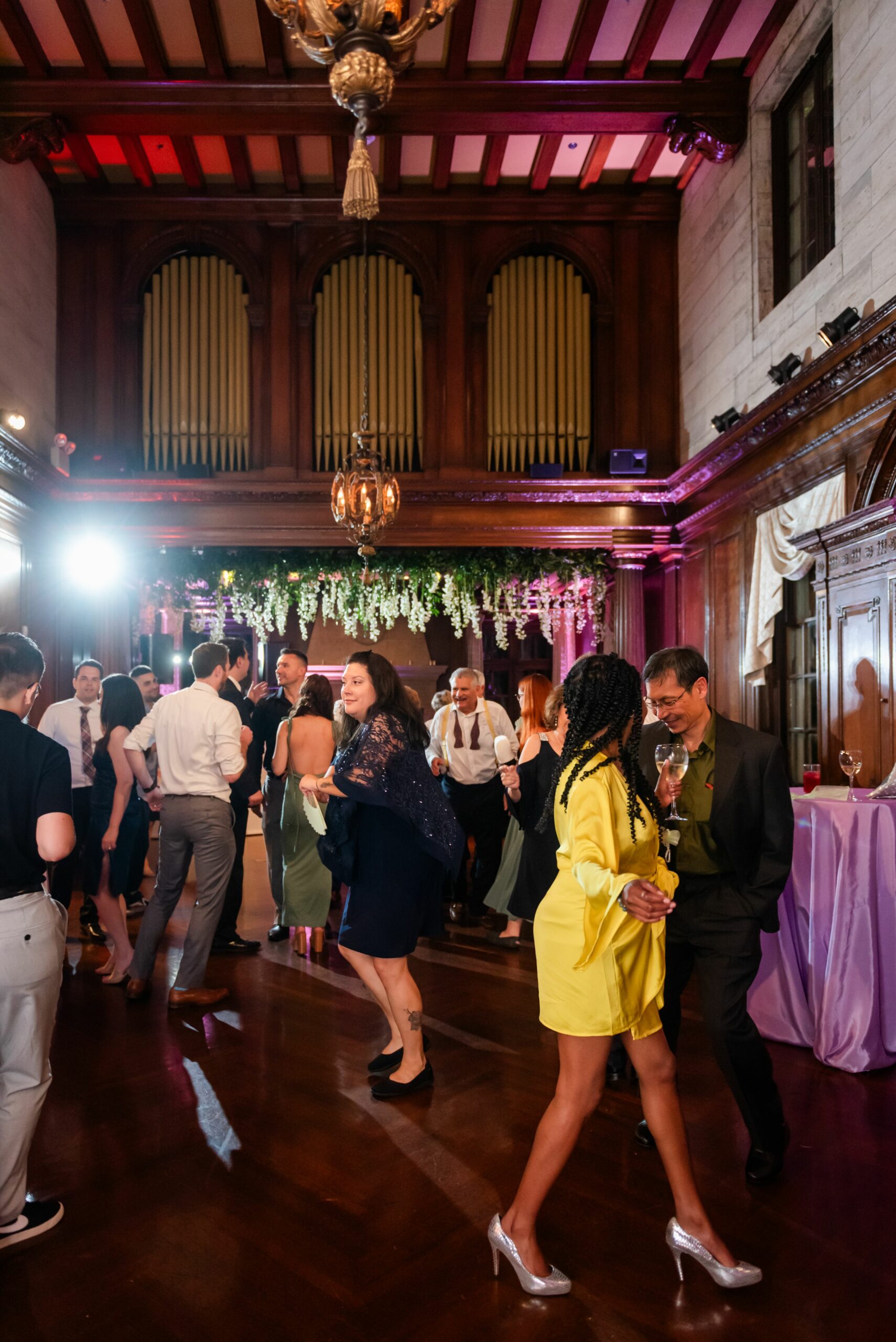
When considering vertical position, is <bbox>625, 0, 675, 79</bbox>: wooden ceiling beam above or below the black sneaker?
above

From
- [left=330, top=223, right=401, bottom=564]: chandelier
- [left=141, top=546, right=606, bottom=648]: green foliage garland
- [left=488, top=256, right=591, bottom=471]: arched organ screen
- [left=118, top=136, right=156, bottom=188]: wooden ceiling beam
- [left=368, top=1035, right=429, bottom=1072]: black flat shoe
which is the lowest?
[left=368, top=1035, right=429, bottom=1072]: black flat shoe

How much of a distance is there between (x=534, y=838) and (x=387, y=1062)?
1.18 meters

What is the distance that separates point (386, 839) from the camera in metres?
3.22

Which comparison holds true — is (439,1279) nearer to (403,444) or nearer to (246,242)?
(403,444)

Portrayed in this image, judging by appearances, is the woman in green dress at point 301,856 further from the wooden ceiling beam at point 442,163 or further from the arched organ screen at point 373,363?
the wooden ceiling beam at point 442,163

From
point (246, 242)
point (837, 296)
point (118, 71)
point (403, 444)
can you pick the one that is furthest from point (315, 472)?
point (837, 296)

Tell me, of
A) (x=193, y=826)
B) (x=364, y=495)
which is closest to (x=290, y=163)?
(x=364, y=495)

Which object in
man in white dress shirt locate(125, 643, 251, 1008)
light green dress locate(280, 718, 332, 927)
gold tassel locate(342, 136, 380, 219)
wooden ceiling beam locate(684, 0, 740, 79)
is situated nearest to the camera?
gold tassel locate(342, 136, 380, 219)

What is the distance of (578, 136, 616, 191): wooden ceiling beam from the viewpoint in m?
7.39

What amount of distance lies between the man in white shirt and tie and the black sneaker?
2.84 m

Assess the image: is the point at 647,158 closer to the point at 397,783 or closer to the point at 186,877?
the point at 397,783

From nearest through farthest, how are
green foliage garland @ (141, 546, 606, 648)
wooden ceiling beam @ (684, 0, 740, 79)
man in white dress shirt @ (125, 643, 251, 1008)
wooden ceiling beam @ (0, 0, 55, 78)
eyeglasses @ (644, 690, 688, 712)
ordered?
eyeglasses @ (644, 690, 688, 712) → man in white dress shirt @ (125, 643, 251, 1008) → wooden ceiling beam @ (684, 0, 740, 79) → wooden ceiling beam @ (0, 0, 55, 78) → green foliage garland @ (141, 546, 606, 648)

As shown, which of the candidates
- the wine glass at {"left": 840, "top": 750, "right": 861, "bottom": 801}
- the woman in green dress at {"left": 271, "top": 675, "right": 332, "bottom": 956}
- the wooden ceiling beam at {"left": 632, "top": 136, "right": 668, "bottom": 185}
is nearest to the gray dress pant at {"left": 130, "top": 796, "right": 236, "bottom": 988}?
the woman in green dress at {"left": 271, "top": 675, "right": 332, "bottom": 956}

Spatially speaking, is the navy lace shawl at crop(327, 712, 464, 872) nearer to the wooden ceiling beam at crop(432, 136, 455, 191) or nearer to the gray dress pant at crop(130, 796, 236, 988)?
the gray dress pant at crop(130, 796, 236, 988)
